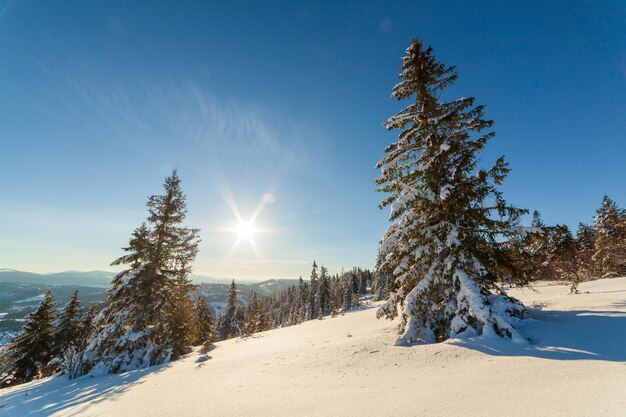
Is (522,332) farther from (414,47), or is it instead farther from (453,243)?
(414,47)

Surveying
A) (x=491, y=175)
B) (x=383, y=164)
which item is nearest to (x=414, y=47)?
(x=383, y=164)

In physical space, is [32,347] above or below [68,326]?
below

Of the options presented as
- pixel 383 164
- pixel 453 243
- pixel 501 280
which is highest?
pixel 383 164

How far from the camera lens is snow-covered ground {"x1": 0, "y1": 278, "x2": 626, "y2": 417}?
388cm

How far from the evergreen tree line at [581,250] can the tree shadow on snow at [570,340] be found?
2.15 m

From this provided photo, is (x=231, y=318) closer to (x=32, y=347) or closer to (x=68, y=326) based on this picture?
(x=68, y=326)

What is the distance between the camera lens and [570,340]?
6.31 meters

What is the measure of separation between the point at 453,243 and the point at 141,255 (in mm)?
18072

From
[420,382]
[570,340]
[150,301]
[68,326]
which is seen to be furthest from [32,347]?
[570,340]

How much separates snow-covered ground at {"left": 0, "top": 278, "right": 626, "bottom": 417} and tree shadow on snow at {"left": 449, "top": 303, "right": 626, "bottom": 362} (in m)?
0.02

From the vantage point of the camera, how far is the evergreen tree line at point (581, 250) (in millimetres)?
8950

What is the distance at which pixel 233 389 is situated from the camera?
21.0 ft

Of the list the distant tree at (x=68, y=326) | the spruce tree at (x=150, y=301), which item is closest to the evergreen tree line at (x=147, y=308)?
the spruce tree at (x=150, y=301)

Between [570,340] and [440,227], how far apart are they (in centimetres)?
411
